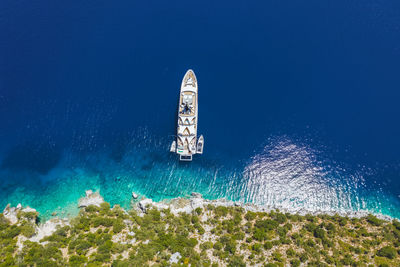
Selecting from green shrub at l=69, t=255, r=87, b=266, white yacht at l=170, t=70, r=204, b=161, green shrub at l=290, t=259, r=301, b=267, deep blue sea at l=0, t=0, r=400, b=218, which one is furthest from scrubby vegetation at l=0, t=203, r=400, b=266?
white yacht at l=170, t=70, r=204, b=161

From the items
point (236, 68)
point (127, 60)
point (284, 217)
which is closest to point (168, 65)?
point (127, 60)

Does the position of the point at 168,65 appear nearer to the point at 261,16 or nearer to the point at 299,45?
the point at 261,16

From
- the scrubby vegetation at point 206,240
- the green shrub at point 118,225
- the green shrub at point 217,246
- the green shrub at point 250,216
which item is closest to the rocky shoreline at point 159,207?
the scrubby vegetation at point 206,240

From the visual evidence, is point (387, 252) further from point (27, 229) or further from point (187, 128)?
point (27, 229)

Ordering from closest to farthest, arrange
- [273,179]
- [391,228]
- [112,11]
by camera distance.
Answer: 1. [391,228]
2. [273,179]
3. [112,11]

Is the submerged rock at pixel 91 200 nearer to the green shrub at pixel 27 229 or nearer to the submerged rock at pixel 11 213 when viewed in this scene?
the green shrub at pixel 27 229

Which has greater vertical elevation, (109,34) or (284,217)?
(109,34)
